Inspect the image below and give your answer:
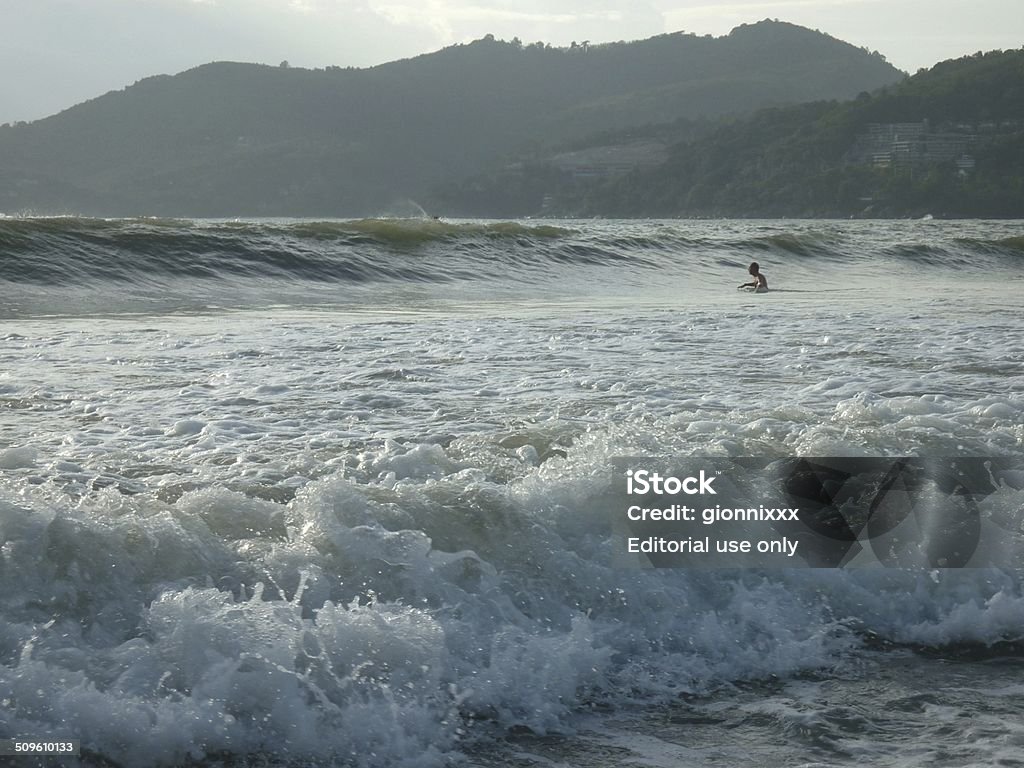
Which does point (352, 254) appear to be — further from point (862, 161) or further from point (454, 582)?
point (862, 161)

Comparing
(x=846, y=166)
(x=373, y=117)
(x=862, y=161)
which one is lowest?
(x=846, y=166)

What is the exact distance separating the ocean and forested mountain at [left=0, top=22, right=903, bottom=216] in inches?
2475

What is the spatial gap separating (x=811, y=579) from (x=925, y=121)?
91684mm

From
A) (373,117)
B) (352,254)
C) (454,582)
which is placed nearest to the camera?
(454,582)

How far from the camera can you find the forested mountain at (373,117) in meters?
90.6

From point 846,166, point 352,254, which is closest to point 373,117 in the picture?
point 846,166

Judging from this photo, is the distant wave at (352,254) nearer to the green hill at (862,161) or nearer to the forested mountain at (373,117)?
the forested mountain at (373,117)

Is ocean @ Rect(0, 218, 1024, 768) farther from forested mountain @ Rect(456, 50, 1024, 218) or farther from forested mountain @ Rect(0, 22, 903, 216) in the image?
forested mountain @ Rect(456, 50, 1024, 218)

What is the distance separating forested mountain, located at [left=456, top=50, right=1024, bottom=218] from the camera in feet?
257

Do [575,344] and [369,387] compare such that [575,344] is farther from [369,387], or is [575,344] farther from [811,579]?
[811,579]

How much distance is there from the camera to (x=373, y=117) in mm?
121750

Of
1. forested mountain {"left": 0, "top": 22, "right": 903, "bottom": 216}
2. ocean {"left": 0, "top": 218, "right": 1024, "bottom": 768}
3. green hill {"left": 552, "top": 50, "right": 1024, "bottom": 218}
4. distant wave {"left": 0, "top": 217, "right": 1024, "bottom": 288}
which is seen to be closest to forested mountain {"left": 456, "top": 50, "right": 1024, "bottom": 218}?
green hill {"left": 552, "top": 50, "right": 1024, "bottom": 218}

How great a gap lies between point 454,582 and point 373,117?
123189 millimetres

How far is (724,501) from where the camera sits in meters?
4.43
